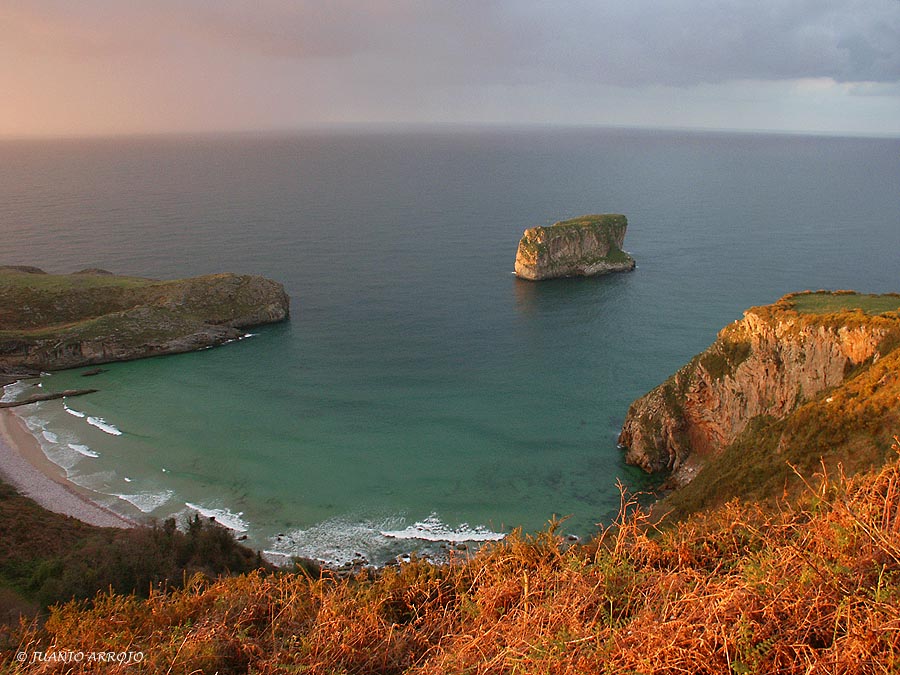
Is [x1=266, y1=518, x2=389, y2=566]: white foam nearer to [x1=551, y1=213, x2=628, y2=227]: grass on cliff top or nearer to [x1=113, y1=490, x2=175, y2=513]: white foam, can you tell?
[x1=113, y1=490, x2=175, y2=513]: white foam

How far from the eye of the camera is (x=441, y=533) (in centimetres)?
3659

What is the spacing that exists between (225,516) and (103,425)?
20.8m

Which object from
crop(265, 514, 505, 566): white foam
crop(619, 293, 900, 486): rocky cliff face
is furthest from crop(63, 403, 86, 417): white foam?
crop(619, 293, 900, 486): rocky cliff face

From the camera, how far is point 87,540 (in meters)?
28.6

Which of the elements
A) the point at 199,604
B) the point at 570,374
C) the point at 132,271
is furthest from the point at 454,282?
the point at 199,604

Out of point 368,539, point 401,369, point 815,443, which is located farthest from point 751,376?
point 401,369

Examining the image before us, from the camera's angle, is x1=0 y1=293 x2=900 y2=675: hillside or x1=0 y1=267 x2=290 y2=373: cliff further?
x1=0 y1=267 x2=290 y2=373: cliff

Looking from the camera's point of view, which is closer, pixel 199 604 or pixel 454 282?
pixel 199 604

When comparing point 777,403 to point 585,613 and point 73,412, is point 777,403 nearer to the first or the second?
point 585,613

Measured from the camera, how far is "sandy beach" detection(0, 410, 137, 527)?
3916cm

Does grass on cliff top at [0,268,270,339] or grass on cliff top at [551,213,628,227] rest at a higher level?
grass on cliff top at [551,213,628,227]

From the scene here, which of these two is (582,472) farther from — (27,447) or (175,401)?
(27,447)

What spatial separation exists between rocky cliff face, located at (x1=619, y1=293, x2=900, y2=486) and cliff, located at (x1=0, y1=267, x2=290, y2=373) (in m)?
51.5

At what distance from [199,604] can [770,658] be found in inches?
431
